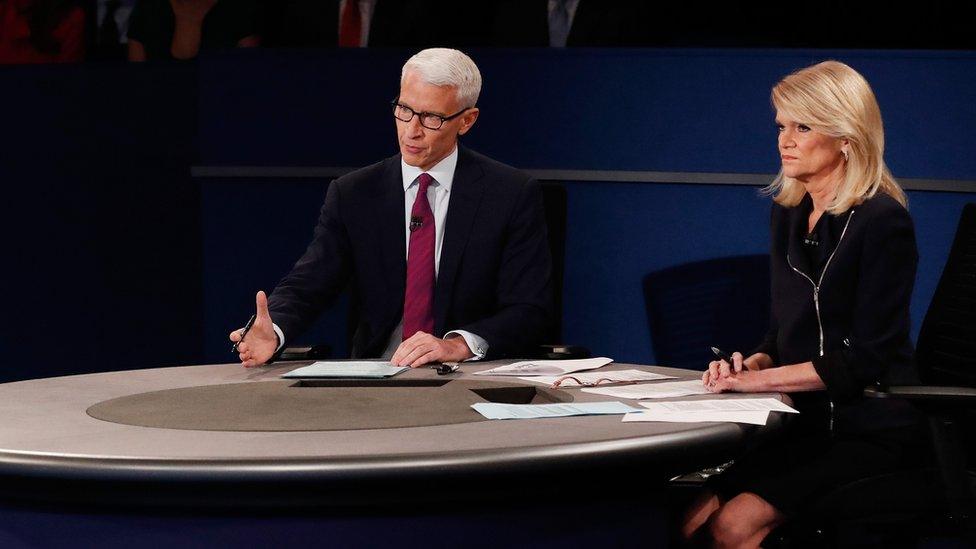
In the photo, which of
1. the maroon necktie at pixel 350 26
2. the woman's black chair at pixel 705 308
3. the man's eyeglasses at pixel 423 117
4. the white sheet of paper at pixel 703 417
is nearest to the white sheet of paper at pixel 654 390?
the white sheet of paper at pixel 703 417

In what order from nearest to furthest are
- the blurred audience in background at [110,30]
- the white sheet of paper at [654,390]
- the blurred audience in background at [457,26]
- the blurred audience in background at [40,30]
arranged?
the white sheet of paper at [654,390], the blurred audience in background at [457,26], the blurred audience in background at [40,30], the blurred audience in background at [110,30]

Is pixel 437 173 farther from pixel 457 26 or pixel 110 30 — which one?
pixel 110 30

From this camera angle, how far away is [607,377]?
232 centimetres

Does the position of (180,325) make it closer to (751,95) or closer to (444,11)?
(444,11)

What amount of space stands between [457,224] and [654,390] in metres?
0.93

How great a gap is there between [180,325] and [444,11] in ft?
5.25

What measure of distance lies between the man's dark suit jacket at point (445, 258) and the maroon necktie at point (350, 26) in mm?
1800

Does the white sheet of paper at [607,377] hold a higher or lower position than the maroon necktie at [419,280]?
lower

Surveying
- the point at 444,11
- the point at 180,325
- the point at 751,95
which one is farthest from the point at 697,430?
the point at 180,325

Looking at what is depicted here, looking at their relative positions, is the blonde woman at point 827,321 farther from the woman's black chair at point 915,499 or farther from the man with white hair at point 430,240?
the man with white hair at point 430,240

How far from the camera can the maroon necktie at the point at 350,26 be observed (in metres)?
4.70

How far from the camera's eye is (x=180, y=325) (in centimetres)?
477

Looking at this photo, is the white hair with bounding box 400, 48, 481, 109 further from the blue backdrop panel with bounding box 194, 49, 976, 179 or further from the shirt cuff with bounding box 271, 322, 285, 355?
the blue backdrop panel with bounding box 194, 49, 976, 179

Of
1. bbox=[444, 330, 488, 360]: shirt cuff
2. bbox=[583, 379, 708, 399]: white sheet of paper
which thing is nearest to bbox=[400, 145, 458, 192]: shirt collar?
bbox=[444, 330, 488, 360]: shirt cuff
